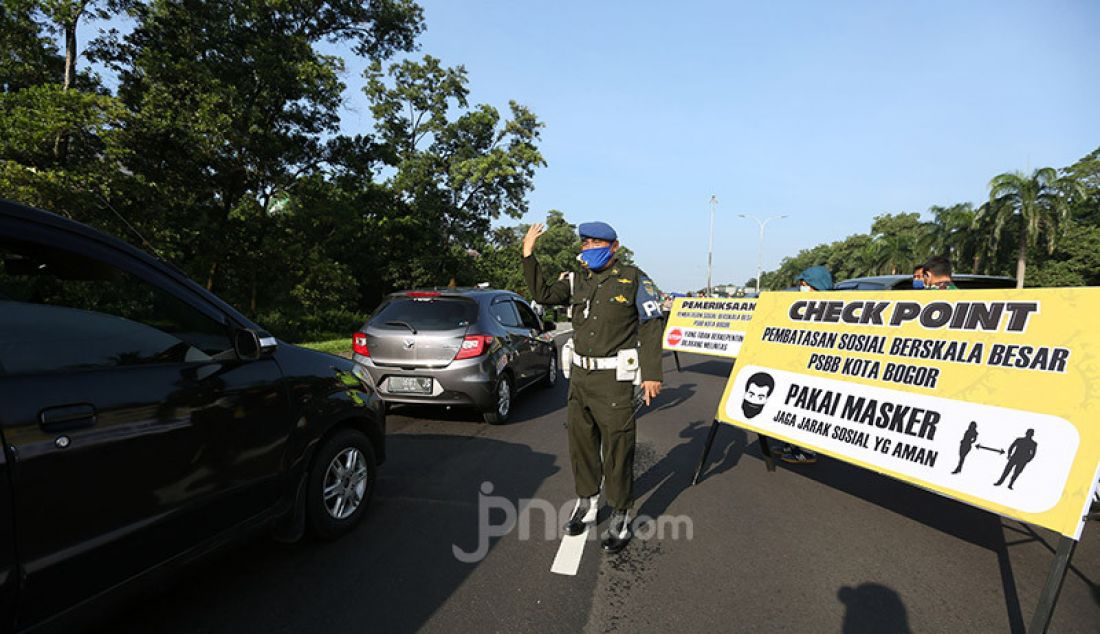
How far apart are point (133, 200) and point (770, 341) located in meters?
13.5

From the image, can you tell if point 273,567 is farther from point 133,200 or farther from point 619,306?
point 133,200

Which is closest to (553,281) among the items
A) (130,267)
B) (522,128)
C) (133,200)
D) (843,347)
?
(843,347)

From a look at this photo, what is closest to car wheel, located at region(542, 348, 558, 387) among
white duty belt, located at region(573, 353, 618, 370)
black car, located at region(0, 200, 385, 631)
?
white duty belt, located at region(573, 353, 618, 370)

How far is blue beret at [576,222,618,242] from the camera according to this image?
3400 mm

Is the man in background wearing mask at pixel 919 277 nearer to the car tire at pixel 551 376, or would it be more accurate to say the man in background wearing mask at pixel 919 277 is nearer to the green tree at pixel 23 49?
the car tire at pixel 551 376

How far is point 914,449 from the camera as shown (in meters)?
3.04

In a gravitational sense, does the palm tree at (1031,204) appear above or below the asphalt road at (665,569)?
above

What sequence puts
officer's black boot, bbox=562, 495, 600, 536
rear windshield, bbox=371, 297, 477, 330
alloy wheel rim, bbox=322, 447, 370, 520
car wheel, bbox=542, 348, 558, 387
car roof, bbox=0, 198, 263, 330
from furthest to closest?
1. car wheel, bbox=542, 348, 558, 387
2. rear windshield, bbox=371, 297, 477, 330
3. officer's black boot, bbox=562, 495, 600, 536
4. alloy wheel rim, bbox=322, 447, 370, 520
5. car roof, bbox=0, 198, 263, 330

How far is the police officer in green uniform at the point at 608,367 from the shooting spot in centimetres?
322

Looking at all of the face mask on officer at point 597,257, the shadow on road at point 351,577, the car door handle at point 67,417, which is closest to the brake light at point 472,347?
the shadow on road at point 351,577

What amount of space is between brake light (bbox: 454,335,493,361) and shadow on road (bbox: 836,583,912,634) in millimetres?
3719

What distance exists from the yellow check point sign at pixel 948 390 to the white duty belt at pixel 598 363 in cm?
146

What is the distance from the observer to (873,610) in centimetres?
256

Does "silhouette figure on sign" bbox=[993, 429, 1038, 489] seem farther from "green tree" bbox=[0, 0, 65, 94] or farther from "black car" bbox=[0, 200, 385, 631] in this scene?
"green tree" bbox=[0, 0, 65, 94]
